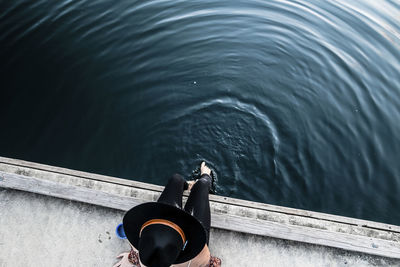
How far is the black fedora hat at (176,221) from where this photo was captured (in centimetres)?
226

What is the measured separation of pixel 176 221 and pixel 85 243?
1348 mm

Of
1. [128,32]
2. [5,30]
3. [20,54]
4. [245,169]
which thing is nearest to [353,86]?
[245,169]

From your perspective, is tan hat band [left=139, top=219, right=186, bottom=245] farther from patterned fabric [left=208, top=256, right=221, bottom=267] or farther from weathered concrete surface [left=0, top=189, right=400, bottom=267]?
weathered concrete surface [left=0, top=189, right=400, bottom=267]

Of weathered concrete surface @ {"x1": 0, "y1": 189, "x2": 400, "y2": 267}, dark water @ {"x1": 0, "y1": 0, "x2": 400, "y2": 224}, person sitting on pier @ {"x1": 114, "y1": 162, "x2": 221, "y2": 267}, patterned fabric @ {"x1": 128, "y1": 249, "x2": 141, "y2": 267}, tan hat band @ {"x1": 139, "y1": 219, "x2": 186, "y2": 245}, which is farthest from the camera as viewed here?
dark water @ {"x1": 0, "y1": 0, "x2": 400, "y2": 224}

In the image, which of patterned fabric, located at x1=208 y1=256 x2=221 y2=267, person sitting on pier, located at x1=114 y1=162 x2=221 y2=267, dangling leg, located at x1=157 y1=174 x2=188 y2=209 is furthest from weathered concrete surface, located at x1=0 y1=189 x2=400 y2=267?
dangling leg, located at x1=157 y1=174 x2=188 y2=209

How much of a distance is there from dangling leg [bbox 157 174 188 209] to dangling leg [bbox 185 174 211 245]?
0.42 ft

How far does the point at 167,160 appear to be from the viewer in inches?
199

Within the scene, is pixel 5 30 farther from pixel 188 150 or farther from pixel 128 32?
pixel 188 150

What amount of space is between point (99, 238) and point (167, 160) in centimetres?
219

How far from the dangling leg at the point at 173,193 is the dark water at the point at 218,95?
151 cm

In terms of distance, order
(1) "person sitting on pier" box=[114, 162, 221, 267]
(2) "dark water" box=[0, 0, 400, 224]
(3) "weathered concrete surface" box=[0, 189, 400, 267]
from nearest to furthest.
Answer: (1) "person sitting on pier" box=[114, 162, 221, 267], (3) "weathered concrete surface" box=[0, 189, 400, 267], (2) "dark water" box=[0, 0, 400, 224]

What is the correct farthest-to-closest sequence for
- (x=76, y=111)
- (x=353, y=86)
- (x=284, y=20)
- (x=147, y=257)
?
(x=284, y=20) → (x=353, y=86) → (x=76, y=111) → (x=147, y=257)

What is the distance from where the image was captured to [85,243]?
9.86ft

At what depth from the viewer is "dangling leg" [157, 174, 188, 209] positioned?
2947 mm
